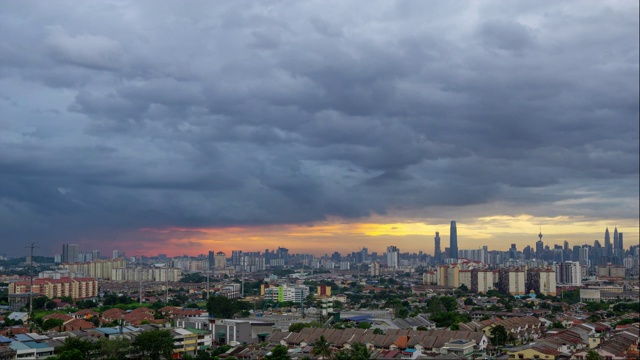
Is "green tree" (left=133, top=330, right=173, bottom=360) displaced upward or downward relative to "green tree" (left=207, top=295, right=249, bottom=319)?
upward

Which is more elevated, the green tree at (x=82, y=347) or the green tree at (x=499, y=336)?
the green tree at (x=82, y=347)

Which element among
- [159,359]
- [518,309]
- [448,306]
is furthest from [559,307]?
[159,359]

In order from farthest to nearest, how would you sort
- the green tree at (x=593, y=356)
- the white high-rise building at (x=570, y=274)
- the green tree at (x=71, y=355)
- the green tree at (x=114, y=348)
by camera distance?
the white high-rise building at (x=570, y=274)
the green tree at (x=114, y=348)
the green tree at (x=71, y=355)
the green tree at (x=593, y=356)

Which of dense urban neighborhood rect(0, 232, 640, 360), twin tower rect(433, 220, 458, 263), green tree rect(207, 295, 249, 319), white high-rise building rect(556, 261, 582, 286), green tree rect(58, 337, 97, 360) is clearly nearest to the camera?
green tree rect(58, 337, 97, 360)

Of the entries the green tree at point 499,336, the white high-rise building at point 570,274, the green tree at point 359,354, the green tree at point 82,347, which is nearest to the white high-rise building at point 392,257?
the white high-rise building at point 570,274

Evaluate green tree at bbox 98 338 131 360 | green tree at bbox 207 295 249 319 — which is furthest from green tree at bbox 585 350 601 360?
green tree at bbox 207 295 249 319

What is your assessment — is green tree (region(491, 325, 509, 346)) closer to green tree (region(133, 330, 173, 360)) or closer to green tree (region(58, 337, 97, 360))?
green tree (region(133, 330, 173, 360))

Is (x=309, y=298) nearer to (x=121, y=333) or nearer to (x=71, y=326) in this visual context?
(x=71, y=326)

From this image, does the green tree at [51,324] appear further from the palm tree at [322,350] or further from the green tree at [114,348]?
the palm tree at [322,350]
